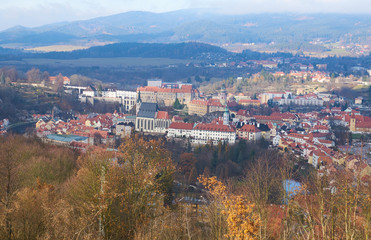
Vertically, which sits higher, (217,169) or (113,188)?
(113,188)

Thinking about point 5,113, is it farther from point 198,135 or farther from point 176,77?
point 176,77

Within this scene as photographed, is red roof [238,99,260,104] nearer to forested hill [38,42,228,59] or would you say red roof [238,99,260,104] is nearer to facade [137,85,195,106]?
facade [137,85,195,106]

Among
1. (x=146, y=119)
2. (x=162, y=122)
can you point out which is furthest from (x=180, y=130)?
(x=146, y=119)

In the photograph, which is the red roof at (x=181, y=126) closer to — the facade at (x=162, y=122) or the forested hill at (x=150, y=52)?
the facade at (x=162, y=122)

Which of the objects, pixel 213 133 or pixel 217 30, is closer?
pixel 213 133

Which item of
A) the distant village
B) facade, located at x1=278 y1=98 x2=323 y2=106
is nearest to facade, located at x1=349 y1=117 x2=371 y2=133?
the distant village

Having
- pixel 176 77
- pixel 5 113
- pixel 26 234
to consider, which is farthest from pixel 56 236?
pixel 176 77

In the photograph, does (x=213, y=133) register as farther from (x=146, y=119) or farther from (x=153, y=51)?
(x=153, y=51)

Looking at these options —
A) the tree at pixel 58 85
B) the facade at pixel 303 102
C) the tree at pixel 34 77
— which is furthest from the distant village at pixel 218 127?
the tree at pixel 34 77

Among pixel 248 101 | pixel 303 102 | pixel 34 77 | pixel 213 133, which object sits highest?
pixel 34 77
